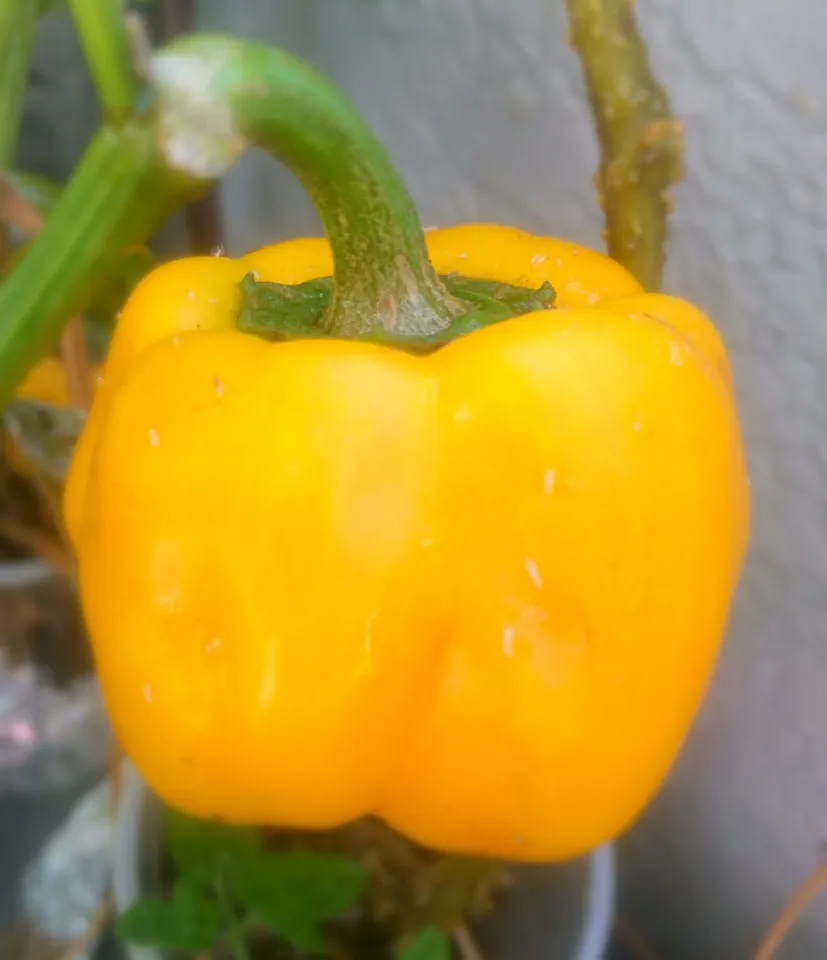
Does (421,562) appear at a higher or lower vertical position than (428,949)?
higher

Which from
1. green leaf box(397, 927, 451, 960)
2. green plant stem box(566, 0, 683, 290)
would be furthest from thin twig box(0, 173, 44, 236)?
green leaf box(397, 927, 451, 960)

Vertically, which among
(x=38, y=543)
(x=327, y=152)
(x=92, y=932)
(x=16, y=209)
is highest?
(x=327, y=152)

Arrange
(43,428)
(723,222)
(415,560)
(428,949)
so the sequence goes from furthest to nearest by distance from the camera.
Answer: (43,428) → (723,222) → (428,949) → (415,560)

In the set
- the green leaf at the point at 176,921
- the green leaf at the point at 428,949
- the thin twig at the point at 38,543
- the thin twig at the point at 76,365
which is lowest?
the thin twig at the point at 38,543

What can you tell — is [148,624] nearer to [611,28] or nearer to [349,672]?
[349,672]

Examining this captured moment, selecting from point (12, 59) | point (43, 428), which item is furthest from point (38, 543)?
point (12, 59)

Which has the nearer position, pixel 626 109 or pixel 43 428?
pixel 626 109

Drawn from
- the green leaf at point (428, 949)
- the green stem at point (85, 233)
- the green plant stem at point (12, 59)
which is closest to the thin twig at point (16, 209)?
the green plant stem at point (12, 59)

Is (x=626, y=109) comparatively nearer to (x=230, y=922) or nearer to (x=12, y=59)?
(x=12, y=59)

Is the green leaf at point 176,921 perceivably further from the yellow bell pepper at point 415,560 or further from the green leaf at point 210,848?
the yellow bell pepper at point 415,560
